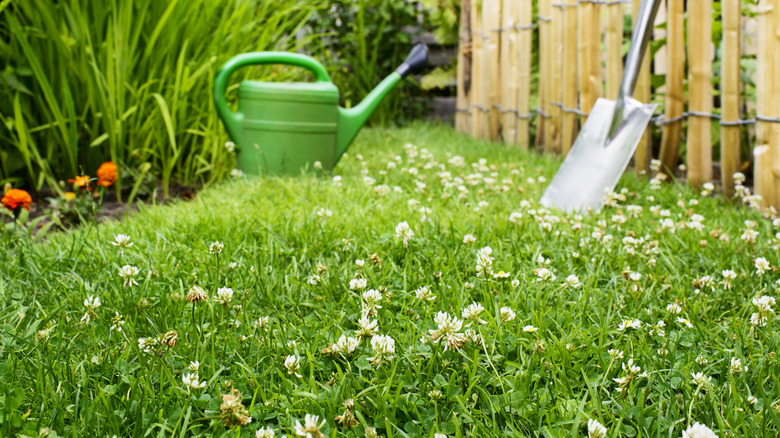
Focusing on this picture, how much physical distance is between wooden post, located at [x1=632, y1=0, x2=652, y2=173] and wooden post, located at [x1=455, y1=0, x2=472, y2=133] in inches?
102

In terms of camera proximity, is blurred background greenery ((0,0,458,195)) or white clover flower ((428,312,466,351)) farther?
blurred background greenery ((0,0,458,195))

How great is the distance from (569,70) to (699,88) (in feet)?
3.03

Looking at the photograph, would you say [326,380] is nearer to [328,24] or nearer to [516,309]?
[516,309]

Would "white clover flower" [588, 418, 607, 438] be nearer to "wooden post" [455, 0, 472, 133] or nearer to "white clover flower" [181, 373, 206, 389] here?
"white clover flower" [181, 373, 206, 389]

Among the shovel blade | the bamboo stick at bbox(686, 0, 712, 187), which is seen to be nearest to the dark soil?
the shovel blade

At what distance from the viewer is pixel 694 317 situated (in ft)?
4.05

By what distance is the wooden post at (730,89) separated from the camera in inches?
87.3

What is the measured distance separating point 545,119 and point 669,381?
115 inches

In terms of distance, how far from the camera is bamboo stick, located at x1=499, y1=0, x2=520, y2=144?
13.4ft

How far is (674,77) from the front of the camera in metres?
2.59

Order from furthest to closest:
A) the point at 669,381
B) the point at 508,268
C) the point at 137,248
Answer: the point at 137,248 → the point at 508,268 → the point at 669,381

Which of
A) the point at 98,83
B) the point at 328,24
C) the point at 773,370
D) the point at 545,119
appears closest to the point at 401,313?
the point at 773,370

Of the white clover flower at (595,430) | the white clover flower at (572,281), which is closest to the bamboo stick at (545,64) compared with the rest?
the white clover flower at (572,281)

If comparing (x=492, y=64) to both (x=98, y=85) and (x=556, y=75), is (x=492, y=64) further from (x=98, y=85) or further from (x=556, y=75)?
(x=98, y=85)
